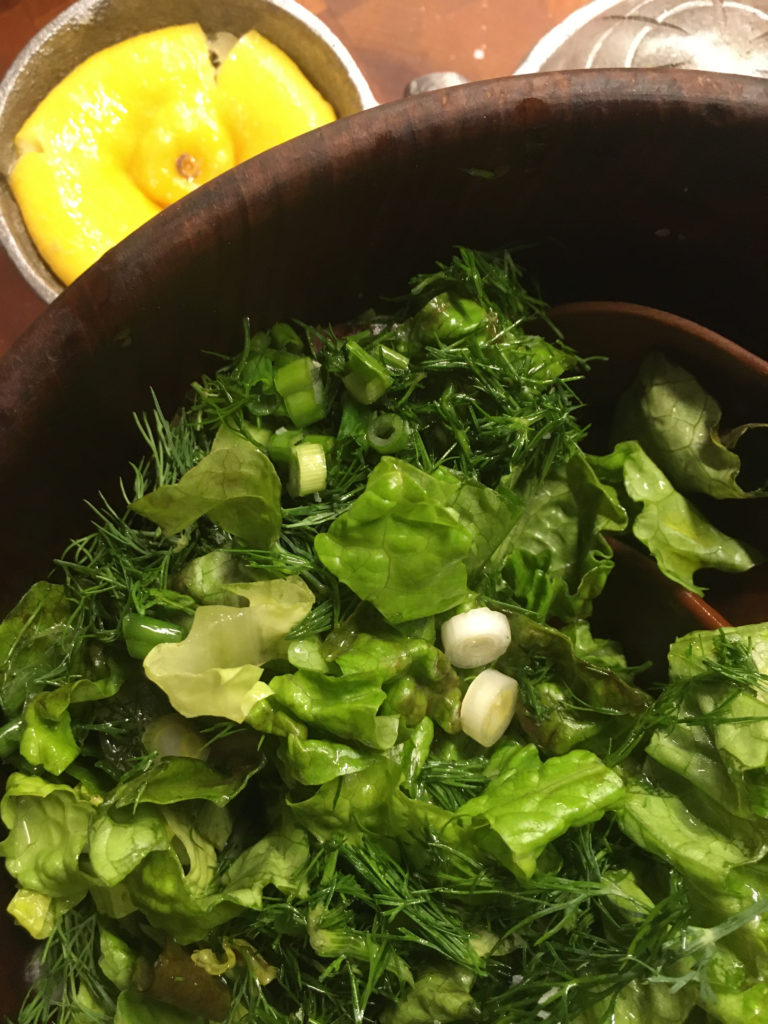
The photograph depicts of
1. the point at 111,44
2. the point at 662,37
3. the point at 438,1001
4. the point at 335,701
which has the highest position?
the point at 111,44

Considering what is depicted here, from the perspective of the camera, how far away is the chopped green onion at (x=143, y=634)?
793 mm

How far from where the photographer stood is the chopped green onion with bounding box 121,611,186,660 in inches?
31.2

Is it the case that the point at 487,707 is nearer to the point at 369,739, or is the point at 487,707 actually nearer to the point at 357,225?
the point at 369,739

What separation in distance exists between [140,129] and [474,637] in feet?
3.79

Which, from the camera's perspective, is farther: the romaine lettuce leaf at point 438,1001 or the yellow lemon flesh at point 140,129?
the yellow lemon flesh at point 140,129

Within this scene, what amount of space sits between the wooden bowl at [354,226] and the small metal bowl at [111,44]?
0.63m

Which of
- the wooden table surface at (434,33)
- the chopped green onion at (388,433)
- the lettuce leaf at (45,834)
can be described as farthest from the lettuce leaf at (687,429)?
the wooden table surface at (434,33)

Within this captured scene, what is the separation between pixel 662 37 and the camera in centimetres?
149

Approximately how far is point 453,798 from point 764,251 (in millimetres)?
726

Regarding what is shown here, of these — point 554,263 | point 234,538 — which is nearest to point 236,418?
point 234,538

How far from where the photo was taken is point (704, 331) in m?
0.95

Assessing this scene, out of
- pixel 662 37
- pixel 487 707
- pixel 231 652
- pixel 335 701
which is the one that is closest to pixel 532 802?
pixel 487 707

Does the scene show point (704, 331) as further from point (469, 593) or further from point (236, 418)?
point (236, 418)

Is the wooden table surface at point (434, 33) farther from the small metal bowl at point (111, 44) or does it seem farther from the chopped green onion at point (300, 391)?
the chopped green onion at point (300, 391)
